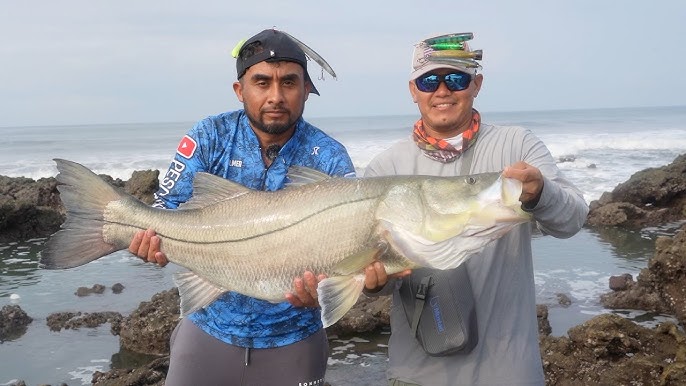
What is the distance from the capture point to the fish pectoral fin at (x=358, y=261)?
3.30 meters

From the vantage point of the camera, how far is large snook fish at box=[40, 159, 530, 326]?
3254mm

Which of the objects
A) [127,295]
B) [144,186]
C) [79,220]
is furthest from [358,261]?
[144,186]

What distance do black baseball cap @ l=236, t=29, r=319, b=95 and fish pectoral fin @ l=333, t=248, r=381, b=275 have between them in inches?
50.6

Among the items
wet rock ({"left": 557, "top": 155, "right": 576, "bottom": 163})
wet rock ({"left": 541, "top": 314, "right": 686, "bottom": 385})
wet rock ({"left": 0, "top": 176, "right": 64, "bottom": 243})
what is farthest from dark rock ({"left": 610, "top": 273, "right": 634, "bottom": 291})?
wet rock ({"left": 557, "top": 155, "right": 576, "bottom": 163})

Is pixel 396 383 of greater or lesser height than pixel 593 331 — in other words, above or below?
above

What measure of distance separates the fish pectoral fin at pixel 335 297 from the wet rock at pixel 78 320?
21.0ft

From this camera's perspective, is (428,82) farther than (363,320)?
No

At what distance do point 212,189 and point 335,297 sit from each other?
3.33 ft

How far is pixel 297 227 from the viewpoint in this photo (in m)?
3.50

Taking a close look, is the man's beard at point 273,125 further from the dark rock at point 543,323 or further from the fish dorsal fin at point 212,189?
the dark rock at point 543,323

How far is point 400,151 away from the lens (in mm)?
3764

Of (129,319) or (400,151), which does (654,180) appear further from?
(400,151)

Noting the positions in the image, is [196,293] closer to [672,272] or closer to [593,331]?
[593,331]

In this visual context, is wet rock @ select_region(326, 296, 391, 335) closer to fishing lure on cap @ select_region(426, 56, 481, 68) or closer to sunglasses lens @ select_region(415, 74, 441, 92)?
sunglasses lens @ select_region(415, 74, 441, 92)
